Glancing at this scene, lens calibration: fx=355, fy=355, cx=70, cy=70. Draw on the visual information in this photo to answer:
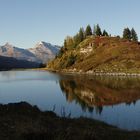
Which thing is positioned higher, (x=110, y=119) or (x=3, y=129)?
(x=3, y=129)

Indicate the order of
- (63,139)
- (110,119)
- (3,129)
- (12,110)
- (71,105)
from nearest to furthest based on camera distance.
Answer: (63,139)
(3,129)
(12,110)
(110,119)
(71,105)

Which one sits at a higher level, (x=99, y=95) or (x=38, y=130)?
(x=38, y=130)

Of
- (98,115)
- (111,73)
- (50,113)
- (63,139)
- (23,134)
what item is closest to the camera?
(63,139)

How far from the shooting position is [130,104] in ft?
200

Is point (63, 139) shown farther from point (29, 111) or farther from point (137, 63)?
point (137, 63)

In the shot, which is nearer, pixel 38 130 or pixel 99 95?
pixel 38 130

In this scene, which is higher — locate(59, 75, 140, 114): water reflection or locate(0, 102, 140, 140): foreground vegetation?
locate(0, 102, 140, 140): foreground vegetation

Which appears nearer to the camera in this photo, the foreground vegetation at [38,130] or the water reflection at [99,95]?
the foreground vegetation at [38,130]

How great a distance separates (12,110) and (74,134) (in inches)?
396

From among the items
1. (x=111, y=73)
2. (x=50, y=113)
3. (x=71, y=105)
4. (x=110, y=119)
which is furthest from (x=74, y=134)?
(x=111, y=73)

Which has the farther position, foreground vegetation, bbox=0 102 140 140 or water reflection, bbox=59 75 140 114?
water reflection, bbox=59 75 140 114

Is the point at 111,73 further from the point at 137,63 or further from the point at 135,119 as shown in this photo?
the point at 135,119

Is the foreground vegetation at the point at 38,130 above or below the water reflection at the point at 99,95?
above

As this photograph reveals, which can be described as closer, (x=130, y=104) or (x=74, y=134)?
(x=74, y=134)
